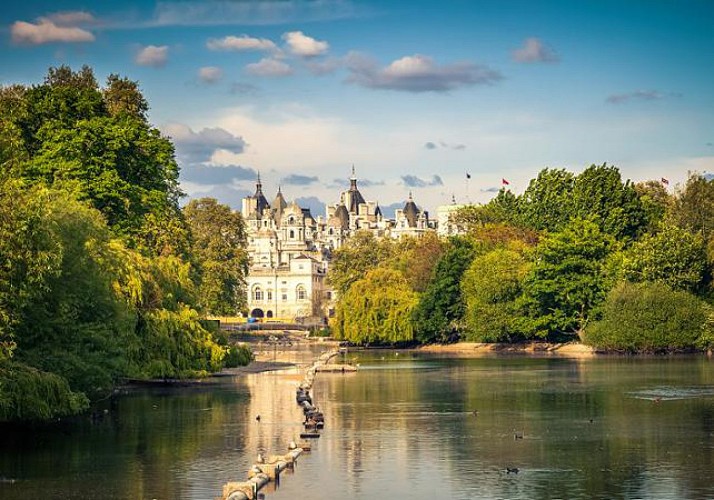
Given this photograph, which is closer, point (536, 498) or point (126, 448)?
point (536, 498)

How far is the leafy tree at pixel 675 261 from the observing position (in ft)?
273

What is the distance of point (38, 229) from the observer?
33.7 meters

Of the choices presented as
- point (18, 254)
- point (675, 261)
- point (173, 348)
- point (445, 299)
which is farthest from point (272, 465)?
point (445, 299)

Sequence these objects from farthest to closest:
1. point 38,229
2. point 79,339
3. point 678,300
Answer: point 678,300
point 79,339
point 38,229

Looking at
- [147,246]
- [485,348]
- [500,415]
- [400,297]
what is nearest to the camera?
[500,415]

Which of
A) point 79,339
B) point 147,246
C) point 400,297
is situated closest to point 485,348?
point 400,297

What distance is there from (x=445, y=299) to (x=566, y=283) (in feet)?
39.2

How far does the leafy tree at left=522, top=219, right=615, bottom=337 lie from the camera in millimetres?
88875

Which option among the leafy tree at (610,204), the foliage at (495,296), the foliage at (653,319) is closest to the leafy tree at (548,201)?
the leafy tree at (610,204)

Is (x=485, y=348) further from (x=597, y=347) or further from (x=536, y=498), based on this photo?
(x=536, y=498)

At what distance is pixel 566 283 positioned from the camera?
89062 mm

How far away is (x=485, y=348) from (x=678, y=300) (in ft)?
59.8

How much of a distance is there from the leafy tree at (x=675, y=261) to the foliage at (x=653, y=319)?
0.90 m

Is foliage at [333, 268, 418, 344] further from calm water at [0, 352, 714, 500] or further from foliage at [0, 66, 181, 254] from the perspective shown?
calm water at [0, 352, 714, 500]
